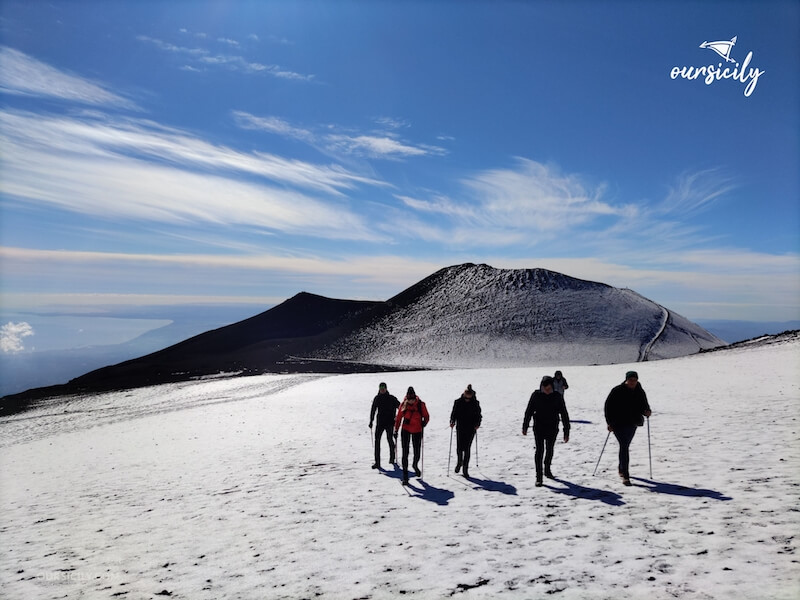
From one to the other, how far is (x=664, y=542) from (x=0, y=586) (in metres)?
10.1

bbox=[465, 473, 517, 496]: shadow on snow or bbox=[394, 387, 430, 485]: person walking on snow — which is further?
bbox=[394, 387, 430, 485]: person walking on snow

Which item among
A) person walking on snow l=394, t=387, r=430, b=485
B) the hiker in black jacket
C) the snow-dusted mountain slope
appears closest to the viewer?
the hiker in black jacket

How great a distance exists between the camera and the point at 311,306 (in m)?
136

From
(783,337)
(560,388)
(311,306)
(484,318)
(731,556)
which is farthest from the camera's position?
(311,306)

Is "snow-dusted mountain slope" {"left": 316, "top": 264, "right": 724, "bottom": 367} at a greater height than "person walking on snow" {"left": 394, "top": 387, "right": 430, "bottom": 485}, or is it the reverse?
"snow-dusted mountain slope" {"left": 316, "top": 264, "right": 724, "bottom": 367}

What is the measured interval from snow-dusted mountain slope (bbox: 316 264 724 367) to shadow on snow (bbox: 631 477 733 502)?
73399 millimetres

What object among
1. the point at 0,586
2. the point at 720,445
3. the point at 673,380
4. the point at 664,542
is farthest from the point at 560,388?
the point at 673,380

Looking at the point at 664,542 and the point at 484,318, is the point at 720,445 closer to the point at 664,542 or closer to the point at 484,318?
the point at 664,542

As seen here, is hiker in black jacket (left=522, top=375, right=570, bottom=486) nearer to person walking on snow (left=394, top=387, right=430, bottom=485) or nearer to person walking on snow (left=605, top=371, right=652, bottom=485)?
person walking on snow (left=605, top=371, right=652, bottom=485)

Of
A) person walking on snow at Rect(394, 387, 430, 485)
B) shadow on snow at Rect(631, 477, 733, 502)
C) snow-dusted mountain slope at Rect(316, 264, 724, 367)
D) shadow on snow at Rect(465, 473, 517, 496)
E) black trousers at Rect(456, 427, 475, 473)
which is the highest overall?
snow-dusted mountain slope at Rect(316, 264, 724, 367)

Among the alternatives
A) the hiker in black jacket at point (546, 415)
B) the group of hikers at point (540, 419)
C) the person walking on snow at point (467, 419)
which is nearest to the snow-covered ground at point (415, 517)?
the group of hikers at point (540, 419)

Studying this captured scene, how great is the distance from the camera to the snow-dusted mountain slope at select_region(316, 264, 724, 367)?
89500 millimetres

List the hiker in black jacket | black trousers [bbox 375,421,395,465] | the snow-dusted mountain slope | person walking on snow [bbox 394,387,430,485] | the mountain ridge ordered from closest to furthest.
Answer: the hiker in black jacket
person walking on snow [bbox 394,387,430,485]
black trousers [bbox 375,421,395,465]
the mountain ridge
the snow-dusted mountain slope

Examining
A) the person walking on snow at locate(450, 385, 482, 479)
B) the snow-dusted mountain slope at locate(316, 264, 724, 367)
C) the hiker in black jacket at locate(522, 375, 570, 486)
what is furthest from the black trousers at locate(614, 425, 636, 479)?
the snow-dusted mountain slope at locate(316, 264, 724, 367)
